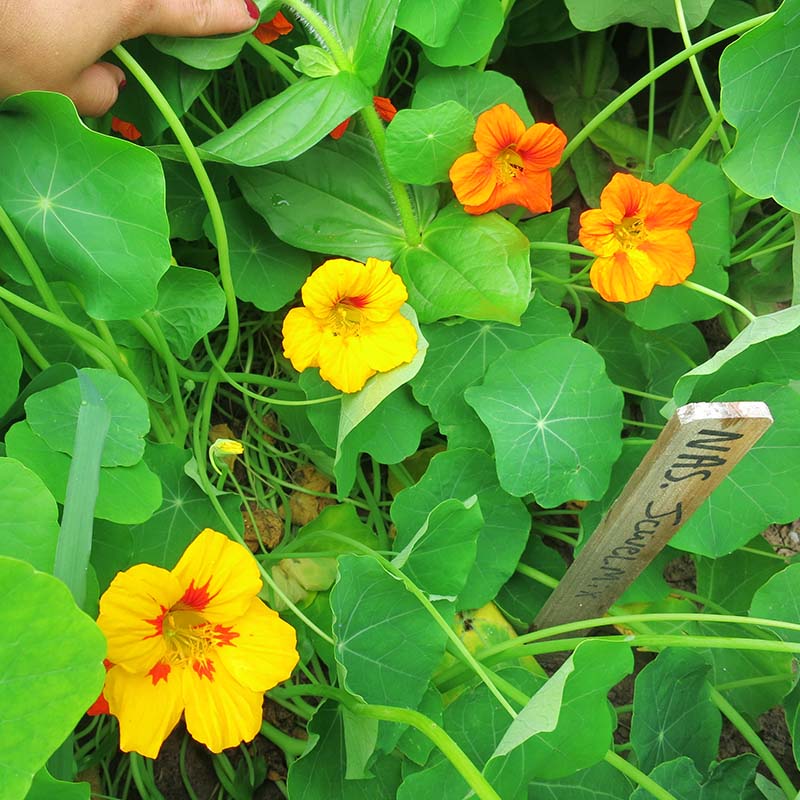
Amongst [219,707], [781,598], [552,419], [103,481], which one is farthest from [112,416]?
[781,598]

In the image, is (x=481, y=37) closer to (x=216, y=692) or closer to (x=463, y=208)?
(x=463, y=208)

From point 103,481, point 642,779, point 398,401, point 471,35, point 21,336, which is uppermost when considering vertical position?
point 471,35

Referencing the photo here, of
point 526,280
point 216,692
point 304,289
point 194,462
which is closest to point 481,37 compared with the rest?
point 526,280

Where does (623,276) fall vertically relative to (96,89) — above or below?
below

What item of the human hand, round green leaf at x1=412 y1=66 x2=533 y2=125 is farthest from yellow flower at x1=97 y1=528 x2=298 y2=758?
round green leaf at x1=412 y1=66 x2=533 y2=125

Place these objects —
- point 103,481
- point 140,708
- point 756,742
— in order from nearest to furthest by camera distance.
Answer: point 140,708
point 103,481
point 756,742

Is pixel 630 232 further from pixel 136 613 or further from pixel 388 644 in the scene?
pixel 136 613

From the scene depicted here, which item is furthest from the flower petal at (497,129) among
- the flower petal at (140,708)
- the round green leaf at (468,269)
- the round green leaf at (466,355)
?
the flower petal at (140,708)
